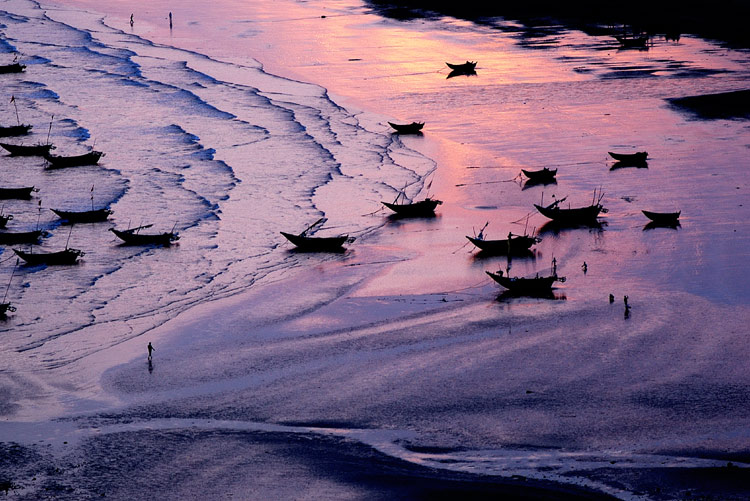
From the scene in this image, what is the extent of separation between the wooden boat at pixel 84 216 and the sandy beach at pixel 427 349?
2.12 meters

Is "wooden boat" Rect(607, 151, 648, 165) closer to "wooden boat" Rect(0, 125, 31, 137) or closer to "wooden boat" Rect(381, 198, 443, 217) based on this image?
"wooden boat" Rect(381, 198, 443, 217)

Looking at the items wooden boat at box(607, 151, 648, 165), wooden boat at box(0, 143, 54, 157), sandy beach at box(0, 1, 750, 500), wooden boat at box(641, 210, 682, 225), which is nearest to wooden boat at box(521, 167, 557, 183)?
sandy beach at box(0, 1, 750, 500)

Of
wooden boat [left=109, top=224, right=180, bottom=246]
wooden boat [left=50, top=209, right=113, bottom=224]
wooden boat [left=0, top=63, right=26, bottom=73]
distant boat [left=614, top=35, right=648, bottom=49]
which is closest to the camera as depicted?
wooden boat [left=109, top=224, right=180, bottom=246]

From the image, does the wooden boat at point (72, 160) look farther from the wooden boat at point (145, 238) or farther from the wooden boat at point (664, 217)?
the wooden boat at point (664, 217)

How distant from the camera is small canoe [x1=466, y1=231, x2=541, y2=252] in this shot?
30.3 metres

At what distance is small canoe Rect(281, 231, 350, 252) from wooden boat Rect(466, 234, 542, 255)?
3748mm

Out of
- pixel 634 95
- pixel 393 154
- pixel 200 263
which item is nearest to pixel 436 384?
pixel 200 263

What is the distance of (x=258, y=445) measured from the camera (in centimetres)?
1919

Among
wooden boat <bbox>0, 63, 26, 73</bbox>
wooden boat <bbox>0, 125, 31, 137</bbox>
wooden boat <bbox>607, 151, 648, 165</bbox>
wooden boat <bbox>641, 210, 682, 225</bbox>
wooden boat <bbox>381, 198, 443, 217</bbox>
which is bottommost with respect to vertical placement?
wooden boat <bbox>381, 198, 443, 217</bbox>

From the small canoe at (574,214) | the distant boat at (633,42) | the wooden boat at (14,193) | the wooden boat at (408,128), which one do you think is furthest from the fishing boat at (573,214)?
the distant boat at (633,42)

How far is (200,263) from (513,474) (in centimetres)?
1492

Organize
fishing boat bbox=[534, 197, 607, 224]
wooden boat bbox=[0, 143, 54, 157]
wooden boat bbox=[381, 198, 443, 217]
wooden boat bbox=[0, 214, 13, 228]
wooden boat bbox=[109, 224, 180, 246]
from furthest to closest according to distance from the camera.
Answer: wooden boat bbox=[0, 143, 54, 157]
wooden boat bbox=[381, 198, 443, 217]
wooden boat bbox=[0, 214, 13, 228]
fishing boat bbox=[534, 197, 607, 224]
wooden boat bbox=[109, 224, 180, 246]

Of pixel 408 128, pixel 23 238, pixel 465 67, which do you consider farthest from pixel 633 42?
pixel 23 238

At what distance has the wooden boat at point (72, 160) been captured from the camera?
42.2m
